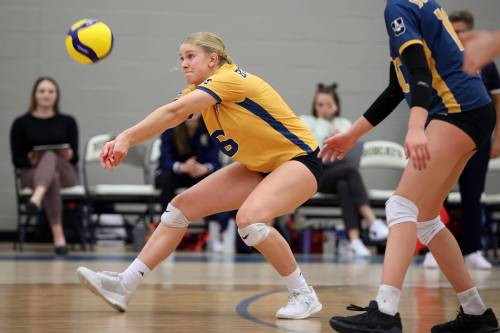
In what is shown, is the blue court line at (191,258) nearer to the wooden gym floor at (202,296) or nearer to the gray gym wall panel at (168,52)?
the wooden gym floor at (202,296)

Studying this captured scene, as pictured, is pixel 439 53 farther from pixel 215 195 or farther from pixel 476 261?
pixel 476 261

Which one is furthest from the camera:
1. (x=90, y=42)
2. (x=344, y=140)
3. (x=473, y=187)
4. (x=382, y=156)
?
(x=382, y=156)

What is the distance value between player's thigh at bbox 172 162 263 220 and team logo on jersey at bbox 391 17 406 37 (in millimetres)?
1240

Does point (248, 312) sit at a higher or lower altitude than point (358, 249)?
higher

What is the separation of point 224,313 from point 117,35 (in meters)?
6.22

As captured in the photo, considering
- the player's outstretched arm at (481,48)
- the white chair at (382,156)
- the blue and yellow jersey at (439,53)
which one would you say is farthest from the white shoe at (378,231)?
the player's outstretched arm at (481,48)

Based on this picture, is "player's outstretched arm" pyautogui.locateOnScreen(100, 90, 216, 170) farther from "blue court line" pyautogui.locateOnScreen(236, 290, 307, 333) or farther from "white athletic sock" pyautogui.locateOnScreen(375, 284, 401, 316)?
"white athletic sock" pyautogui.locateOnScreen(375, 284, 401, 316)

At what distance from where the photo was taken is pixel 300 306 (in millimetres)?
3971

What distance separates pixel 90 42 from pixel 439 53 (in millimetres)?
2077

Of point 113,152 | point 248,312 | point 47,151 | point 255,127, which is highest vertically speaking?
point 255,127

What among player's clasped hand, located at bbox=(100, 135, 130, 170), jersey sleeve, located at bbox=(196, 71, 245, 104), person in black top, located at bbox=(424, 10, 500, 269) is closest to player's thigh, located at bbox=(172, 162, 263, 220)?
jersey sleeve, located at bbox=(196, 71, 245, 104)

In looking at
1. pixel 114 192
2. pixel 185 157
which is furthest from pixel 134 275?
pixel 114 192

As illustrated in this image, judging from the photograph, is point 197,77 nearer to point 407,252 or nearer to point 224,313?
point 224,313

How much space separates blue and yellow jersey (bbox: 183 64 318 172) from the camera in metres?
3.99
